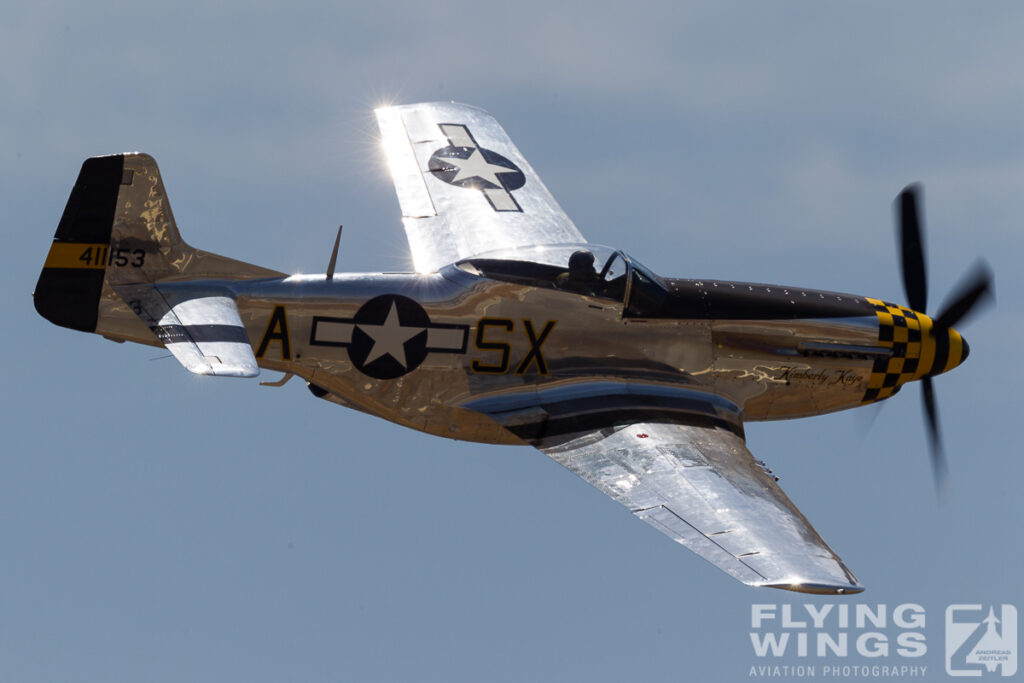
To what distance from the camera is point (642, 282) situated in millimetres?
19078

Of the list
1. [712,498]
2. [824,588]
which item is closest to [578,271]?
[712,498]

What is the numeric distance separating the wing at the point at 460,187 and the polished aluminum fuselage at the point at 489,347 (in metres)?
2.32

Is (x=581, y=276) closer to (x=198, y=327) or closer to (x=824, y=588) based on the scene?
(x=198, y=327)

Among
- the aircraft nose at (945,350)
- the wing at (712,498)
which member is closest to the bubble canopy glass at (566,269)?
the wing at (712,498)

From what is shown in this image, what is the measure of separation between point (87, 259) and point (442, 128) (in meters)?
7.77

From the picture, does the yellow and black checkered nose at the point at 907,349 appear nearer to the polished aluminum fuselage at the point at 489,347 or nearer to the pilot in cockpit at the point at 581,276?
the polished aluminum fuselage at the point at 489,347

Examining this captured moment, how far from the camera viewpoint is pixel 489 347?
18547 mm

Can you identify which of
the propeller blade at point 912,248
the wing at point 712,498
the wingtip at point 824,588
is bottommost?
the wingtip at point 824,588

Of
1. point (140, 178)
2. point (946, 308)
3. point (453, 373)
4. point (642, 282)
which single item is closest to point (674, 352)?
point (642, 282)

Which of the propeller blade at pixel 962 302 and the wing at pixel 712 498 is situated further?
the propeller blade at pixel 962 302

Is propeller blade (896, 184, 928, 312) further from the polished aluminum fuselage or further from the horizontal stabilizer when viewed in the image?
the horizontal stabilizer

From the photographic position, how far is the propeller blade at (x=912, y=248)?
2133 cm

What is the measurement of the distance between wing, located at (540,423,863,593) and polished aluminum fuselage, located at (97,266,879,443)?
686 millimetres

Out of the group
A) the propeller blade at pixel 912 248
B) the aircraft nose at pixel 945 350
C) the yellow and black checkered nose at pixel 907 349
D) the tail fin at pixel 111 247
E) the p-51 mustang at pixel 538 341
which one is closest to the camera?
the p-51 mustang at pixel 538 341
